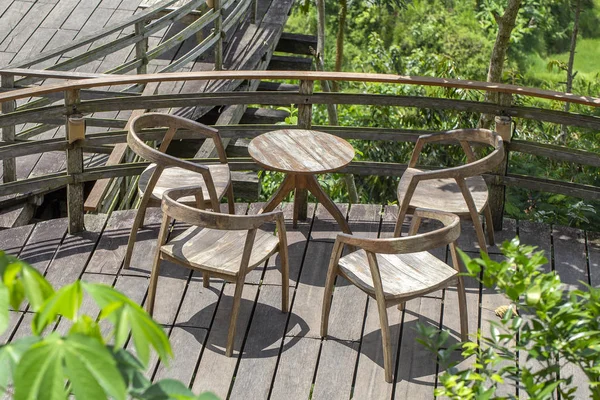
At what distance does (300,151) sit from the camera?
505 cm

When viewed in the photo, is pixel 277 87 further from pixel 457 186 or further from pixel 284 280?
pixel 284 280

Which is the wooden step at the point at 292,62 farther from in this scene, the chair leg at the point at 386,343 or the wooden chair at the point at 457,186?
the chair leg at the point at 386,343

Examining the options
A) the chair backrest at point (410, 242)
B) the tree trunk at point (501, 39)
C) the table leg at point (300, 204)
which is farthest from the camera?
the tree trunk at point (501, 39)

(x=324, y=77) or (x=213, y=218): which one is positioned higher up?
(x=324, y=77)

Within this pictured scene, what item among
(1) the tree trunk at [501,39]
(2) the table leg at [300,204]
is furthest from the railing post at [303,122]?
(1) the tree trunk at [501,39]

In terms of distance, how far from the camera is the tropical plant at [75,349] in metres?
1.39

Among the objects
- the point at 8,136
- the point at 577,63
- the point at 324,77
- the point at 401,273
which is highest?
the point at 324,77

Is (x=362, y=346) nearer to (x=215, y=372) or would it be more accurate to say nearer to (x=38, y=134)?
(x=215, y=372)

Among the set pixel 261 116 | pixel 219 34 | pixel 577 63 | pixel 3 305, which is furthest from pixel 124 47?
pixel 577 63

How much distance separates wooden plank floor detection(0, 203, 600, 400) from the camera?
4066mm

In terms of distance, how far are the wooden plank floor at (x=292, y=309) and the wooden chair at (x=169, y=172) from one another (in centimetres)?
31

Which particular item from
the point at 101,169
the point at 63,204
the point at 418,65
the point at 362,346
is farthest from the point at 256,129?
the point at 418,65

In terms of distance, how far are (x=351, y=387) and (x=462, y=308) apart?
2.05 ft

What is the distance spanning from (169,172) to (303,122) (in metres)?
0.82
